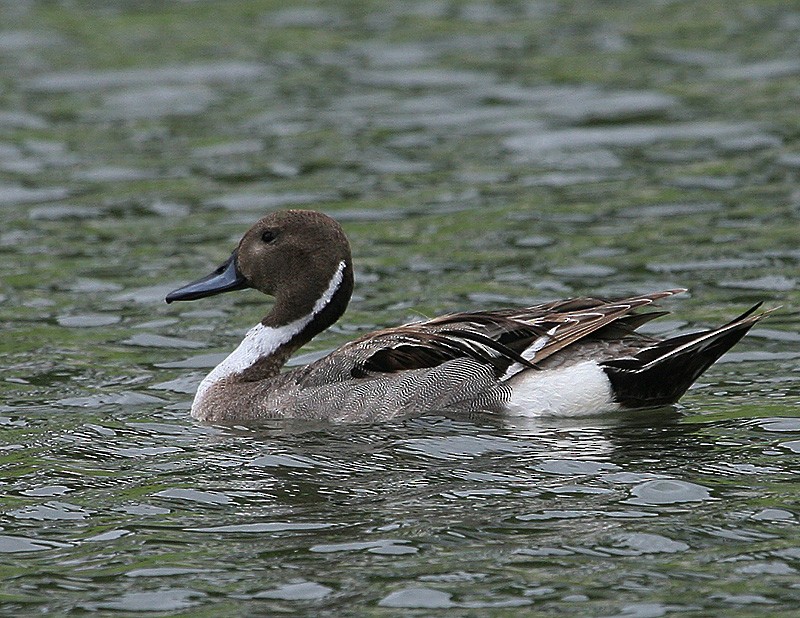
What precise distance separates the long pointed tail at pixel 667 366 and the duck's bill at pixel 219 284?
2.30m

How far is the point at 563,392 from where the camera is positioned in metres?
8.73

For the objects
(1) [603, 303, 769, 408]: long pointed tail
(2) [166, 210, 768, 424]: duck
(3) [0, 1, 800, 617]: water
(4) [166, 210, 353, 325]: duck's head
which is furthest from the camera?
(4) [166, 210, 353, 325]: duck's head

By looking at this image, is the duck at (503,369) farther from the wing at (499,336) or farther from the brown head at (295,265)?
the brown head at (295,265)

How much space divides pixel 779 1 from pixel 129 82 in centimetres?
737

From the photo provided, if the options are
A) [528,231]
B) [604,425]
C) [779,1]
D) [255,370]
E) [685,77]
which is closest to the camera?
[604,425]

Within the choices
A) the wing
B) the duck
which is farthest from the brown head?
the wing

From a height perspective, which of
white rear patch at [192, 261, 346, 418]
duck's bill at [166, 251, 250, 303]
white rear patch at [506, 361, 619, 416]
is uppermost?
duck's bill at [166, 251, 250, 303]

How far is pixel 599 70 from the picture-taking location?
17.4m

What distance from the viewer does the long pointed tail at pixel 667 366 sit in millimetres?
8438

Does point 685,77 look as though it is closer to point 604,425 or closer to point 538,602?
point 604,425

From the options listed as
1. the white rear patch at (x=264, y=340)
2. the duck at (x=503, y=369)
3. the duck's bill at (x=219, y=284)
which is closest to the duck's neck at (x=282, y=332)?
the white rear patch at (x=264, y=340)

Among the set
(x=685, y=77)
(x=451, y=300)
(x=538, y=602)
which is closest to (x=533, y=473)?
(x=538, y=602)

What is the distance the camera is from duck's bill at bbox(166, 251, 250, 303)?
974cm

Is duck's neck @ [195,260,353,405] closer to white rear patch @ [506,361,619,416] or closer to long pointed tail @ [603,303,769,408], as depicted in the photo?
white rear patch @ [506,361,619,416]
